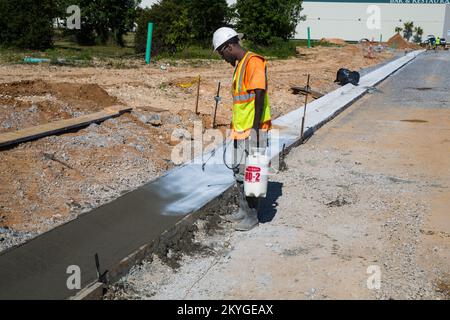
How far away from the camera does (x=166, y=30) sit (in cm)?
2381

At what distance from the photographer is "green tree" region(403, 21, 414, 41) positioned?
Answer: 5934cm

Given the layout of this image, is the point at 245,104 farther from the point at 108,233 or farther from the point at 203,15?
the point at 203,15

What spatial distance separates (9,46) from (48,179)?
16.9 metres

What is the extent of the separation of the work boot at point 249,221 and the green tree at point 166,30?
18930mm

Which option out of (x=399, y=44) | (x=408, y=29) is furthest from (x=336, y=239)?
(x=408, y=29)

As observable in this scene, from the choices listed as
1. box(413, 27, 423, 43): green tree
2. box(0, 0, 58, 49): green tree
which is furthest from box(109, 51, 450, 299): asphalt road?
box(413, 27, 423, 43): green tree

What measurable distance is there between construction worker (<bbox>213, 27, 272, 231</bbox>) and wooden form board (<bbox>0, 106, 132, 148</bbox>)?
10.2ft

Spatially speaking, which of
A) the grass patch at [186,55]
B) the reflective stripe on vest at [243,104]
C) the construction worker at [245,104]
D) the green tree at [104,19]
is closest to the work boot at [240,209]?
the construction worker at [245,104]

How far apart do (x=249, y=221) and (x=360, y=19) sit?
59785 mm

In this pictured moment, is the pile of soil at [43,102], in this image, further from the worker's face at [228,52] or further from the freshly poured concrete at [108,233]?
the worker's face at [228,52]

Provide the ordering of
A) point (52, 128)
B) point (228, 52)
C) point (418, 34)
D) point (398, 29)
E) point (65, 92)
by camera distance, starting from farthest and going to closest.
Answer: point (418, 34) → point (398, 29) → point (65, 92) → point (52, 128) → point (228, 52)

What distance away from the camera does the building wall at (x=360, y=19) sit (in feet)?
196

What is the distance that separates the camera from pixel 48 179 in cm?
609
